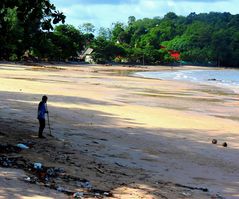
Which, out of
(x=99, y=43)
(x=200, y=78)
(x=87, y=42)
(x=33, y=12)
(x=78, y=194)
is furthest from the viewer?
(x=87, y=42)

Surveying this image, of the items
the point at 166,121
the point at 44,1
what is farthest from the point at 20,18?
the point at 166,121

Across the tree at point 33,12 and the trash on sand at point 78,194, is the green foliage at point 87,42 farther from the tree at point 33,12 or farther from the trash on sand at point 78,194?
the trash on sand at point 78,194

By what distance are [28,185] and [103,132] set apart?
8273 mm

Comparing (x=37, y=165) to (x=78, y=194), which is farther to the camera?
(x=37, y=165)

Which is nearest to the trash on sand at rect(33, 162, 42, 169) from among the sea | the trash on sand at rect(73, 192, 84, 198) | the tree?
the trash on sand at rect(73, 192, 84, 198)

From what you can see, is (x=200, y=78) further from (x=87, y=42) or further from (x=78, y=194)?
(x=78, y=194)

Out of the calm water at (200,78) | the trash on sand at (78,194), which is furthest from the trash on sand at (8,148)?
the calm water at (200,78)

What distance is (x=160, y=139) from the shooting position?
654 inches

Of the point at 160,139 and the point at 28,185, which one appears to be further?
the point at 160,139

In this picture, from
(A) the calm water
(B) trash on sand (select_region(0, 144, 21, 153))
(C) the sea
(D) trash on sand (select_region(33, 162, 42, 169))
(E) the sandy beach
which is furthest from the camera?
(A) the calm water

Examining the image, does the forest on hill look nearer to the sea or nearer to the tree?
the tree

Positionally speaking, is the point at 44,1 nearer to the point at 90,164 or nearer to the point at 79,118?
the point at 90,164

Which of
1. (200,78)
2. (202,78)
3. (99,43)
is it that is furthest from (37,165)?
(99,43)

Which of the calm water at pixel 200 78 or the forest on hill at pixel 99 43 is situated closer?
the forest on hill at pixel 99 43
